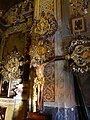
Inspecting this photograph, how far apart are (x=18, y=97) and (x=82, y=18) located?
1690 millimetres

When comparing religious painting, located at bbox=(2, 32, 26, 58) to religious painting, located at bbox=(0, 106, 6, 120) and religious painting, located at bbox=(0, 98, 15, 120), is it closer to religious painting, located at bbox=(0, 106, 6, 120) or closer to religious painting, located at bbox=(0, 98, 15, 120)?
religious painting, located at bbox=(0, 98, 15, 120)

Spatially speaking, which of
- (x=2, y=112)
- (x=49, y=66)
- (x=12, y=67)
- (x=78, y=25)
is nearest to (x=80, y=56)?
(x=49, y=66)

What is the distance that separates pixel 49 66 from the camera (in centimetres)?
262

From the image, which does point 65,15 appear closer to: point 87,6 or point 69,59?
point 87,6

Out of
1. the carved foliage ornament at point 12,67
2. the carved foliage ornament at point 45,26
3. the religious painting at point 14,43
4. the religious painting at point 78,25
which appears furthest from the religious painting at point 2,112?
the religious painting at point 78,25

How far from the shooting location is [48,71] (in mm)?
2602

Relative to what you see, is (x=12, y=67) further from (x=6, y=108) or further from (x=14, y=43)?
(x=6, y=108)

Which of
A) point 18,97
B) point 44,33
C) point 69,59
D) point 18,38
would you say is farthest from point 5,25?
point 69,59

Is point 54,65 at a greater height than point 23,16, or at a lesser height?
lesser

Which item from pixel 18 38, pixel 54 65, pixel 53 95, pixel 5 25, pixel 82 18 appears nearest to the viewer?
pixel 53 95

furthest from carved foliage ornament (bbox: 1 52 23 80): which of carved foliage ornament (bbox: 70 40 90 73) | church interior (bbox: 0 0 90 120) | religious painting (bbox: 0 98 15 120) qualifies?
Answer: carved foliage ornament (bbox: 70 40 90 73)

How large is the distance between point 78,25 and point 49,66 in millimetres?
816

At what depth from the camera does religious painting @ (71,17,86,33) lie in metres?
2.71

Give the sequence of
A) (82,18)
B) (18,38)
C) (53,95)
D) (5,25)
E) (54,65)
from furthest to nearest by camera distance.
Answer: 1. (5,25)
2. (18,38)
3. (82,18)
4. (54,65)
5. (53,95)
